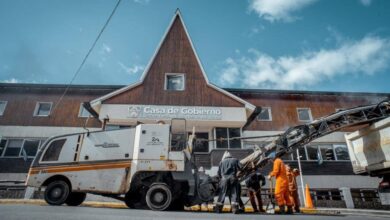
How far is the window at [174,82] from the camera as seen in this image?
53.6 feet

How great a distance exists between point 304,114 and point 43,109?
21.6 meters

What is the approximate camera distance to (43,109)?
18469 millimetres

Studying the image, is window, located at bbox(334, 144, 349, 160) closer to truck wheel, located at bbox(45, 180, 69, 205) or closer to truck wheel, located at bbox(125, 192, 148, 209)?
truck wheel, located at bbox(125, 192, 148, 209)

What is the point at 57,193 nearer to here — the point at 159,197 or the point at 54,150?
the point at 54,150

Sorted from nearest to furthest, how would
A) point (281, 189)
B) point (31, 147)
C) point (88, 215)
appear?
point (88, 215), point (281, 189), point (31, 147)

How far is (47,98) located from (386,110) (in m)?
21.5

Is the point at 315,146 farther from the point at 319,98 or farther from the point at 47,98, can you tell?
the point at 47,98

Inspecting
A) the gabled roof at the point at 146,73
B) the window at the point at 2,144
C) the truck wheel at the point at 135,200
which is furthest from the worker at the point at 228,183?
the window at the point at 2,144

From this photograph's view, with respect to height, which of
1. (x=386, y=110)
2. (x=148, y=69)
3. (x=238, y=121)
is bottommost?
(x=386, y=110)

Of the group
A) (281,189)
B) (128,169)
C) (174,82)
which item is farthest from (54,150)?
(174,82)

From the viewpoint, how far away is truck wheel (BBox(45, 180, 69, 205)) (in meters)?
7.48

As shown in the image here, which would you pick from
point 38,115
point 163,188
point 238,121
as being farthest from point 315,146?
point 38,115

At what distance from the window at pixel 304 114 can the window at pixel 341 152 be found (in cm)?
297

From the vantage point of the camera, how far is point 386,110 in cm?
787
